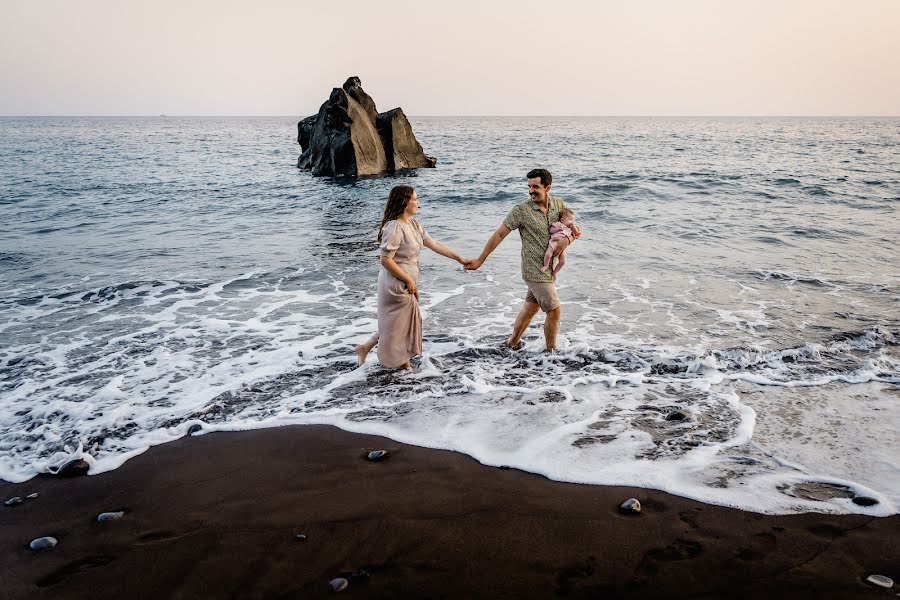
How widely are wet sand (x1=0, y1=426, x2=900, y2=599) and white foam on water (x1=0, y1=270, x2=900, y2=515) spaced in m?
0.32

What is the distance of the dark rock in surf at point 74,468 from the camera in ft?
13.4

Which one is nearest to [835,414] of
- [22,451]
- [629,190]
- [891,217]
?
[22,451]

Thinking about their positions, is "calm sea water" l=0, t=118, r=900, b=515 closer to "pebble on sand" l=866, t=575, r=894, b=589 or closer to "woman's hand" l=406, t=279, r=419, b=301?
"pebble on sand" l=866, t=575, r=894, b=589

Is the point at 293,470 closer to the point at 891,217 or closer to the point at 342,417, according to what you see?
the point at 342,417

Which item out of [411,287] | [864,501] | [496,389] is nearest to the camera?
[864,501]

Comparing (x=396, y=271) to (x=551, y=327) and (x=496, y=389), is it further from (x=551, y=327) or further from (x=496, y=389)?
(x=551, y=327)

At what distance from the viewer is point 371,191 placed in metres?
24.5

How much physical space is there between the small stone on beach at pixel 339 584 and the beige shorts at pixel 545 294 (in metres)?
4.12

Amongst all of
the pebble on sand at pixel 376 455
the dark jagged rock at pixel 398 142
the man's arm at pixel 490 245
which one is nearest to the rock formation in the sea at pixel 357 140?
the dark jagged rock at pixel 398 142

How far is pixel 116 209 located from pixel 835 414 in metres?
21.1

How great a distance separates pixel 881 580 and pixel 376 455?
10.1ft

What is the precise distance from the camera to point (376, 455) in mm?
4156

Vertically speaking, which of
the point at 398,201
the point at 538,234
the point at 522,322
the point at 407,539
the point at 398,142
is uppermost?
the point at 398,142

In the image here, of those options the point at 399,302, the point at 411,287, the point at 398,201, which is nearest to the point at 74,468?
the point at 399,302
